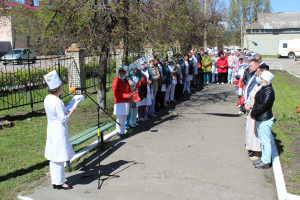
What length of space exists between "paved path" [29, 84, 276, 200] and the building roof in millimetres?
54588

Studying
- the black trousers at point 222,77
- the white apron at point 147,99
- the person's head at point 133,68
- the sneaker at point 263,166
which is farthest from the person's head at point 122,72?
the black trousers at point 222,77

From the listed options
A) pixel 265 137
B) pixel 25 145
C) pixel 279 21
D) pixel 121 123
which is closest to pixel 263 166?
pixel 265 137

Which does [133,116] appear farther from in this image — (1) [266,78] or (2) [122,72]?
(1) [266,78]

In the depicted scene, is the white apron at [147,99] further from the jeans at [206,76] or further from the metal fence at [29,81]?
the jeans at [206,76]

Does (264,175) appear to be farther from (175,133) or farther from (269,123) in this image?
(175,133)

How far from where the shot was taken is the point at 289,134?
7832mm

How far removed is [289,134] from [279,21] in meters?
57.5

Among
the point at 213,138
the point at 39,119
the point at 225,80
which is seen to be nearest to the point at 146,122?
the point at 213,138

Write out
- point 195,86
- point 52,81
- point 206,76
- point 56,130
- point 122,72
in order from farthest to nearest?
1. point 206,76
2. point 195,86
3. point 122,72
4. point 56,130
5. point 52,81

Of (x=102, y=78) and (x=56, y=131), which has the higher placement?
(x=102, y=78)

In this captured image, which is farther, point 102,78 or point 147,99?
point 102,78

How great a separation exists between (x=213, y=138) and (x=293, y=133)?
82.1 inches

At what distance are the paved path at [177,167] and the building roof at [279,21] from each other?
54588 millimetres

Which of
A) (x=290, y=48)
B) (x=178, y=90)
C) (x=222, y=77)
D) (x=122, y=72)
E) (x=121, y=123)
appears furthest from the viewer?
(x=290, y=48)
